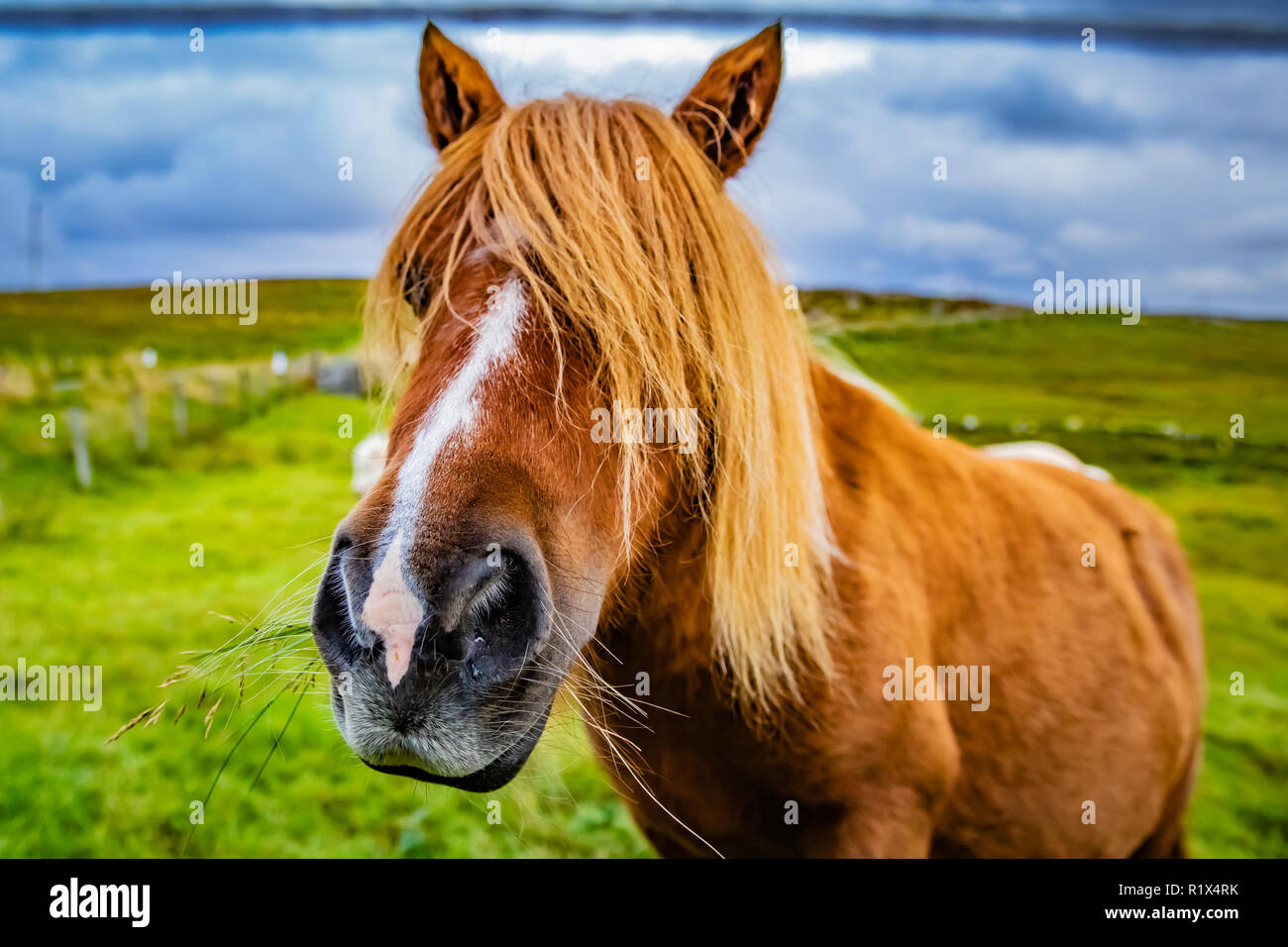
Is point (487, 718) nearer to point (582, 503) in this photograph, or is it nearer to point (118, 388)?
point (582, 503)

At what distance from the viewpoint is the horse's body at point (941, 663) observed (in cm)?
136

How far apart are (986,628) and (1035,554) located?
28cm

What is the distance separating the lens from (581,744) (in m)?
1.34

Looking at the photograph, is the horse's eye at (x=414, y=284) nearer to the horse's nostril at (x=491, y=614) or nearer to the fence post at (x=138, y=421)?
the horse's nostril at (x=491, y=614)

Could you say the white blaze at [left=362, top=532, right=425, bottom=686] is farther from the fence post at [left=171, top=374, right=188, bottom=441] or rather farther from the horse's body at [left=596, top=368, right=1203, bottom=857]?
the fence post at [left=171, top=374, right=188, bottom=441]

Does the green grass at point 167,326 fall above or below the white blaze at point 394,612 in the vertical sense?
above

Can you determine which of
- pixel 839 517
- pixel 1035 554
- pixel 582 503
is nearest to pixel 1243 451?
pixel 1035 554

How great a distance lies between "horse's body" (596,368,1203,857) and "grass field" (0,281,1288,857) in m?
0.75

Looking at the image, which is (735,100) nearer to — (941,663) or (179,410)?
(941,663)

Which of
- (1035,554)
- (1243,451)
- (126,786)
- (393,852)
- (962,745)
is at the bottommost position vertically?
(393,852)

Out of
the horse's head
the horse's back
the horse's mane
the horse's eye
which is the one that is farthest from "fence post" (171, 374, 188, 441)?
the horse's back

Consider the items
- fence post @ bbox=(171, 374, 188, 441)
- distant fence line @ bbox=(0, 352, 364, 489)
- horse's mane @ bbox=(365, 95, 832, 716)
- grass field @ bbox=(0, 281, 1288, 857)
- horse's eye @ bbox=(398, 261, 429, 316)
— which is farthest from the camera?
fence post @ bbox=(171, 374, 188, 441)

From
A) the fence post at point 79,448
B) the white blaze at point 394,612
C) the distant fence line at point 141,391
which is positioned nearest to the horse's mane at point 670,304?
the white blaze at point 394,612

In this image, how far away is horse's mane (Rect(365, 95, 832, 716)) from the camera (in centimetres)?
110
